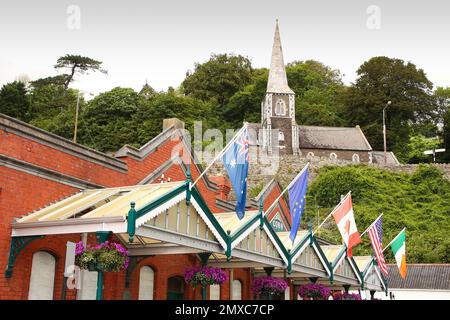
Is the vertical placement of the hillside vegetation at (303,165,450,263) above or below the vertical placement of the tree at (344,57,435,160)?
below

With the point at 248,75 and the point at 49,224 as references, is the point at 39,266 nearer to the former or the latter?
the point at 49,224

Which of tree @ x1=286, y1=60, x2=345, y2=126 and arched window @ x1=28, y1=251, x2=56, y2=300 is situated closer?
arched window @ x1=28, y1=251, x2=56, y2=300

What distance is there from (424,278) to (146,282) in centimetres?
3260

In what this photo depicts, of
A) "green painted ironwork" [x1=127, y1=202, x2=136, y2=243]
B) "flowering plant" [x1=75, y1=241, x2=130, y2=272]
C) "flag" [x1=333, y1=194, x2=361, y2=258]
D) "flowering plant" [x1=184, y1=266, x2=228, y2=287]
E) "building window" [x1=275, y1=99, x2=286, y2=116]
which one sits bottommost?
"flowering plant" [x1=184, y1=266, x2=228, y2=287]

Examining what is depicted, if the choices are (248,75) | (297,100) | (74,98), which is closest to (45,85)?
(74,98)

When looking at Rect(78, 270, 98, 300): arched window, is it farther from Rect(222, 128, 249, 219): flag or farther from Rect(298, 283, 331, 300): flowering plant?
Rect(298, 283, 331, 300): flowering plant

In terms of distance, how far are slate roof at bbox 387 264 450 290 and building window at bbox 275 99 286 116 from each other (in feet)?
133

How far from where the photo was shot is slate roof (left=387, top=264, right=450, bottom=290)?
43.1 metres

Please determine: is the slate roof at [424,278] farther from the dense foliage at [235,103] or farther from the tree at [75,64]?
the tree at [75,64]

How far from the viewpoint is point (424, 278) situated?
44219 millimetres

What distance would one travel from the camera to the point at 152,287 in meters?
18.0

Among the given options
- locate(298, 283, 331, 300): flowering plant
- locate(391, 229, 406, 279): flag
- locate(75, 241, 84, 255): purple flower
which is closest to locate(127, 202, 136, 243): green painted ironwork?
locate(75, 241, 84, 255): purple flower

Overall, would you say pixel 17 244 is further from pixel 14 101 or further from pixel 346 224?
pixel 14 101
